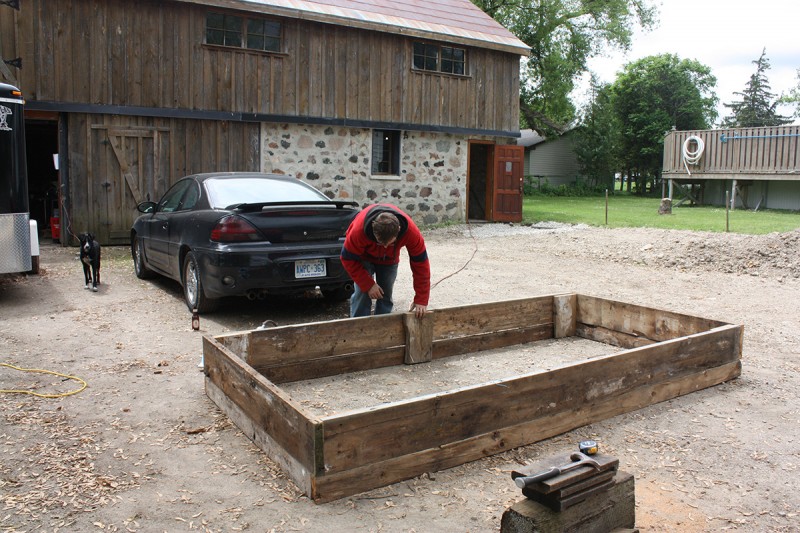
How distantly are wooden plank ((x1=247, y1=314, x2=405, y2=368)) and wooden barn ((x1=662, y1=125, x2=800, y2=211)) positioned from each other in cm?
2165

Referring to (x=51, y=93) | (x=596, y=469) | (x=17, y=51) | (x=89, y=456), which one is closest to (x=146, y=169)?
(x=51, y=93)

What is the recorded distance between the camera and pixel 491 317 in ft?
20.6

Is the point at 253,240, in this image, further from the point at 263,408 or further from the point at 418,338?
the point at 263,408

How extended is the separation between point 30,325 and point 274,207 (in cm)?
277

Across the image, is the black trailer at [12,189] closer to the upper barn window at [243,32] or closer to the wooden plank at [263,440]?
the wooden plank at [263,440]

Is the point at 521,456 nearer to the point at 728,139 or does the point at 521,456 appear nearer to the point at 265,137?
the point at 265,137

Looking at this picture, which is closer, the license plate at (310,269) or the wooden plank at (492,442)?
the wooden plank at (492,442)

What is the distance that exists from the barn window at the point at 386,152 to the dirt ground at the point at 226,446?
33.3 ft

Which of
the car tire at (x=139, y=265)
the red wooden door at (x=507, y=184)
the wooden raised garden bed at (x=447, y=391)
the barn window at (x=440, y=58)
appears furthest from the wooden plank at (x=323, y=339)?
the red wooden door at (x=507, y=184)

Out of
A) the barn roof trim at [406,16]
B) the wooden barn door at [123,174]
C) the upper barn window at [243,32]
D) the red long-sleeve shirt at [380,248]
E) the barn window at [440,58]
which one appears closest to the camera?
the red long-sleeve shirt at [380,248]

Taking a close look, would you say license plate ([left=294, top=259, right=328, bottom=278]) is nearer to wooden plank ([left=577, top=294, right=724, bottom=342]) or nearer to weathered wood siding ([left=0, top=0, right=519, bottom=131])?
wooden plank ([left=577, top=294, right=724, bottom=342])

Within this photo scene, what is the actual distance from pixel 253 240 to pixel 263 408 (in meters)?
3.38

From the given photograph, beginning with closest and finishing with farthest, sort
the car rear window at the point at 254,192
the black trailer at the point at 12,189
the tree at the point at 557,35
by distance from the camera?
the car rear window at the point at 254,192
the black trailer at the point at 12,189
the tree at the point at 557,35

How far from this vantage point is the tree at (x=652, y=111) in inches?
1705
